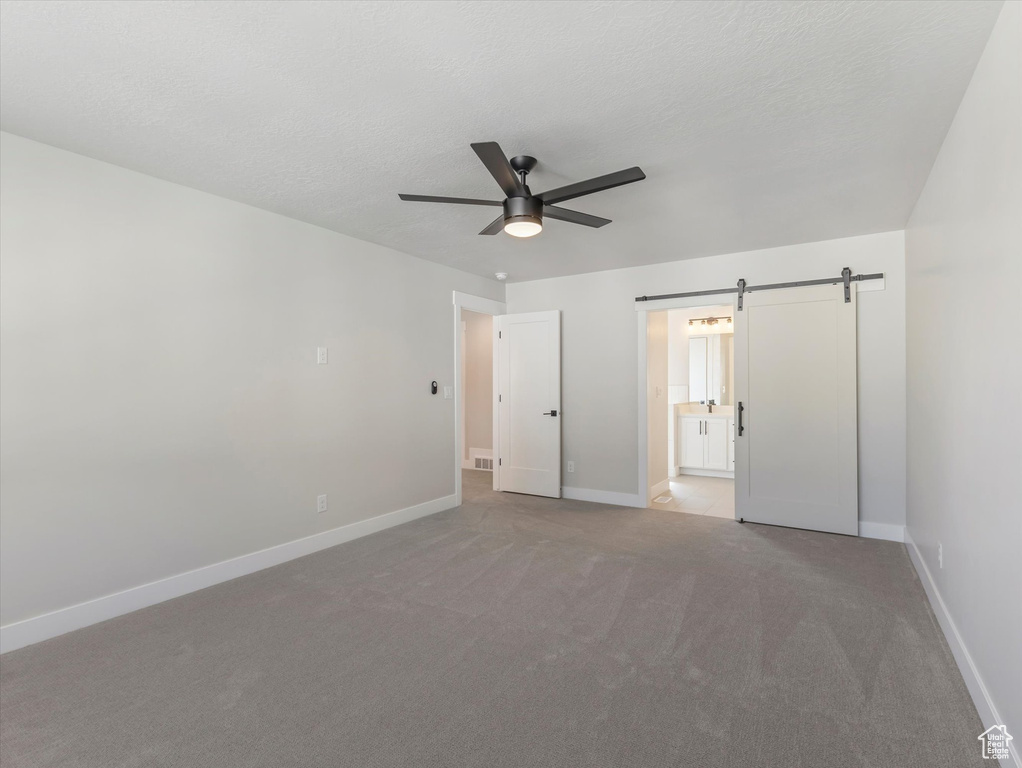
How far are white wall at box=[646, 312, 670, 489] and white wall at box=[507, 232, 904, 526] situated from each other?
182 millimetres

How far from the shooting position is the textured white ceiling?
1771mm

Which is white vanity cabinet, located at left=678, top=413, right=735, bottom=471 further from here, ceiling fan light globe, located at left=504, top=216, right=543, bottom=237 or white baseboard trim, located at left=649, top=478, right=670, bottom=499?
ceiling fan light globe, located at left=504, top=216, right=543, bottom=237

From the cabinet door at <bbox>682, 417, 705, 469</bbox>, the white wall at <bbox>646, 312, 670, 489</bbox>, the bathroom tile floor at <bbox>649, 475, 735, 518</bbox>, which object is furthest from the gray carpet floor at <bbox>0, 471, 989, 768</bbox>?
the cabinet door at <bbox>682, 417, 705, 469</bbox>

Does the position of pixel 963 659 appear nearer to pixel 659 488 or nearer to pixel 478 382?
pixel 659 488

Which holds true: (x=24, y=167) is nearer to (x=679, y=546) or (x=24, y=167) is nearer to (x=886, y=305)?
(x=679, y=546)

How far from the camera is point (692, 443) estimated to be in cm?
716

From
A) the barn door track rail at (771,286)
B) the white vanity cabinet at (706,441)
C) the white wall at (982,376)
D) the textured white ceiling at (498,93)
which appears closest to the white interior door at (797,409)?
the barn door track rail at (771,286)

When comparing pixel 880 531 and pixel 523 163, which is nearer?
pixel 523 163

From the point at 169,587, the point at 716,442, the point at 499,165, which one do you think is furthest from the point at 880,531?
the point at 169,587

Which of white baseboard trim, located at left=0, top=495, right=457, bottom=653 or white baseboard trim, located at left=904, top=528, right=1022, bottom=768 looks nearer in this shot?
white baseboard trim, located at left=904, top=528, right=1022, bottom=768

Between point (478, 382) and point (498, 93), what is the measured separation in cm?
593

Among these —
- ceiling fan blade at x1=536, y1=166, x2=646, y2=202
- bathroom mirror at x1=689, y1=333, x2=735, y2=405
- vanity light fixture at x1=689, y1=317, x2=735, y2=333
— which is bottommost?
bathroom mirror at x1=689, y1=333, x2=735, y2=405

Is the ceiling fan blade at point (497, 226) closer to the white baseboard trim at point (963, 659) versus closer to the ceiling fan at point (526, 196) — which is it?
the ceiling fan at point (526, 196)

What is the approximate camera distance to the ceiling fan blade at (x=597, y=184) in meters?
2.47
